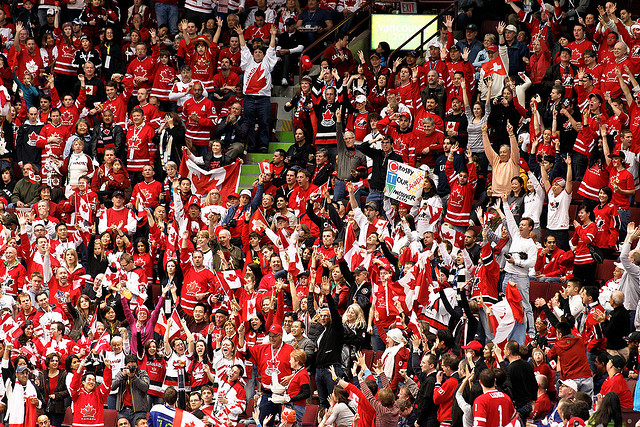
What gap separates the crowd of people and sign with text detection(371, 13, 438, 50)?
401 millimetres

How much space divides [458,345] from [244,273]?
3744 mm

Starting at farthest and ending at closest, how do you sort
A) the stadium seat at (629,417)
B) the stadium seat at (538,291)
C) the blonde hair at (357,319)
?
the stadium seat at (538,291) → the blonde hair at (357,319) → the stadium seat at (629,417)

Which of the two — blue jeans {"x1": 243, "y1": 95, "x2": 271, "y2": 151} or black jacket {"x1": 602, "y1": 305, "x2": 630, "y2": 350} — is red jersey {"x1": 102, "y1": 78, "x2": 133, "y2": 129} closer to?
blue jeans {"x1": 243, "y1": 95, "x2": 271, "y2": 151}

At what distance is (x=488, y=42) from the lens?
790 inches

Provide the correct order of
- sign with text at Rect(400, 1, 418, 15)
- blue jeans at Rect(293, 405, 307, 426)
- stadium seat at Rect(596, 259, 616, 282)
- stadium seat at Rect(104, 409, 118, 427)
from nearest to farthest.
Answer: blue jeans at Rect(293, 405, 307, 426) → stadium seat at Rect(104, 409, 118, 427) → stadium seat at Rect(596, 259, 616, 282) → sign with text at Rect(400, 1, 418, 15)

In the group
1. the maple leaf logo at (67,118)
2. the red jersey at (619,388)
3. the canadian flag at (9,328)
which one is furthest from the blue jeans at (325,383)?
the maple leaf logo at (67,118)

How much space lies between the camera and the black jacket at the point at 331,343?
578 inches

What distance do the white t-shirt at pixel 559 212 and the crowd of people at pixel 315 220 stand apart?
42 mm

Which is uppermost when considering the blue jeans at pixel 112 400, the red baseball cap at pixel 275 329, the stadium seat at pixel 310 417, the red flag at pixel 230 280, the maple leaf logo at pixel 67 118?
the maple leaf logo at pixel 67 118

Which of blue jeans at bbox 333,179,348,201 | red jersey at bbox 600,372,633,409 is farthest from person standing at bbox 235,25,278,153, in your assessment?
red jersey at bbox 600,372,633,409

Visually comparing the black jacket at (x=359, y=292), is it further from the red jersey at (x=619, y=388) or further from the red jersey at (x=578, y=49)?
the red jersey at (x=578, y=49)

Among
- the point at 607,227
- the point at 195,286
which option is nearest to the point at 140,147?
the point at 195,286

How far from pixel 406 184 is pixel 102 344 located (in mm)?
5063

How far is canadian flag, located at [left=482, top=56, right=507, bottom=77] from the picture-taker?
19609 mm
